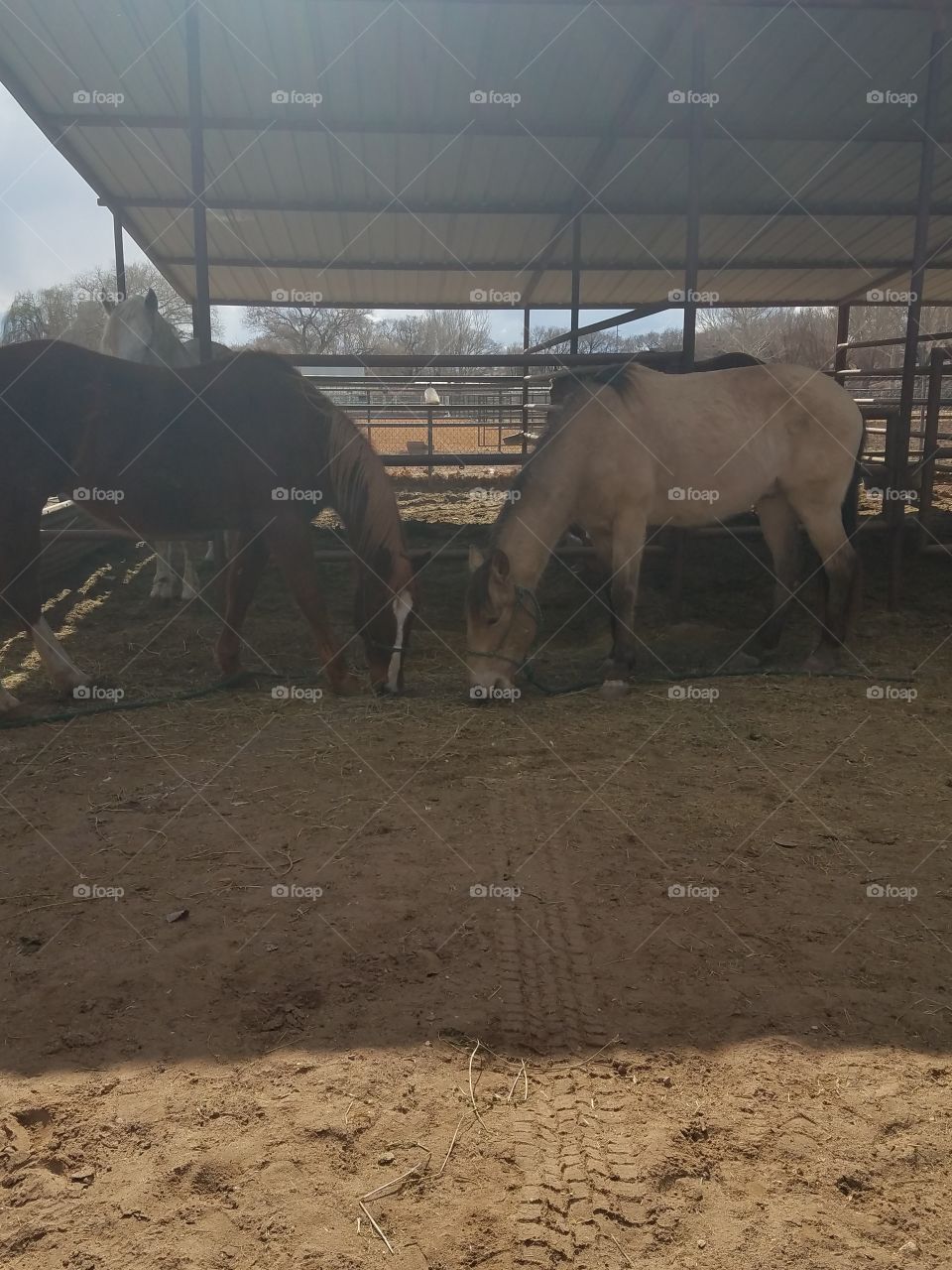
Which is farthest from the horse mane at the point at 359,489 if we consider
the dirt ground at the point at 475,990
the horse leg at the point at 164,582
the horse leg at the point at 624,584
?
the horse leg at the point at 164,582

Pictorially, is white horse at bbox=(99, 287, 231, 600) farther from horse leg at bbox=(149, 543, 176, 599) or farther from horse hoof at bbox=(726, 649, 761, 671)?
horse hoof at bbox=(726, 649, 761, 671)

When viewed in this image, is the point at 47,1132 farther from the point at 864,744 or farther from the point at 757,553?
the point at 757,553

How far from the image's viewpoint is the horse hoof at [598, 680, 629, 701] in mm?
4629

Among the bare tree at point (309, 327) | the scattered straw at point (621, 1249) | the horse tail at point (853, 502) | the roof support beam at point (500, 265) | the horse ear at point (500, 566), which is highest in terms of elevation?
the bare tree at point (309, 327)

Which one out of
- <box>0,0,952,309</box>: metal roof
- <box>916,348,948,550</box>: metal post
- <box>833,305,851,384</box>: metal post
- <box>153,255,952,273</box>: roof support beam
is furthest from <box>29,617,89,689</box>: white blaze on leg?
<box>833,305,851,384</box>: metal post

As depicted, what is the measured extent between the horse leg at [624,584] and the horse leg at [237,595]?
202cm

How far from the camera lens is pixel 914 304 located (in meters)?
5.97

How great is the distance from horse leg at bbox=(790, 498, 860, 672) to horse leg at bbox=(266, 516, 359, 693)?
2.96 metres

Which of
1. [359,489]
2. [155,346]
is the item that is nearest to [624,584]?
[359,489]

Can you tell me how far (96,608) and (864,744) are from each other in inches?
203

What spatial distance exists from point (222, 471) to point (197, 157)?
2209 mm

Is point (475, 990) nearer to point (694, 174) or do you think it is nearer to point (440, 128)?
point (694, 174)

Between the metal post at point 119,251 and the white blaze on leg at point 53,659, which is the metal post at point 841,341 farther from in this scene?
the white blaze on leg at point 53,659

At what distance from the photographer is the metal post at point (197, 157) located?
503 cm
